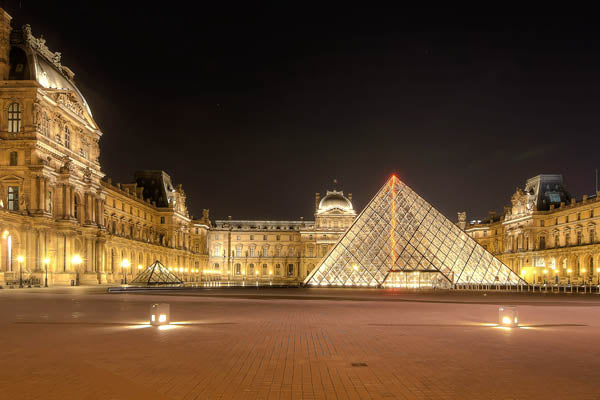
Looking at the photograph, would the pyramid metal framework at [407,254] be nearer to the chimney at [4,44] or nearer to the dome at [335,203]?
the chimney at [4,44]

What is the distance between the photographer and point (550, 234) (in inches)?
2726

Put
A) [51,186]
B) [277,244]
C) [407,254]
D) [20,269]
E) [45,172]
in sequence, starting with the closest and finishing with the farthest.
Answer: [20,269], [45,172], [51,186], [407,254], [277,244]

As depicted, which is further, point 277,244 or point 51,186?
point 277,244

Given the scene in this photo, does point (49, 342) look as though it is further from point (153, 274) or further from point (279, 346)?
point (153, 274)

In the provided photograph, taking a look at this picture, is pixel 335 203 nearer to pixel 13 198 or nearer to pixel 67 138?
pixel 67 138

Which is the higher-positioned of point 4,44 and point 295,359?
point 4,44

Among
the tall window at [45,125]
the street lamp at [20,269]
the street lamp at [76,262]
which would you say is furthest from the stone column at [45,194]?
the street lamp at [76,262]

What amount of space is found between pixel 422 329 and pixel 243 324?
3920mm

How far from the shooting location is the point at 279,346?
8.79 meters

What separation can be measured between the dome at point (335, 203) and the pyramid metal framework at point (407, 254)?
52.2m

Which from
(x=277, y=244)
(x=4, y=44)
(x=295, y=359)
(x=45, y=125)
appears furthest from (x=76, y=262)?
(x=277, y=244)

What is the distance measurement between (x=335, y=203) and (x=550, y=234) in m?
36.4

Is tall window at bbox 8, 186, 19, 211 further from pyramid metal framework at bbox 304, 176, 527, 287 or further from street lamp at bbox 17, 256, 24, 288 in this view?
pyramid metal framework at bbox 304, 176, 527, 287

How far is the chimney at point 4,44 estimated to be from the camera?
121 feet
